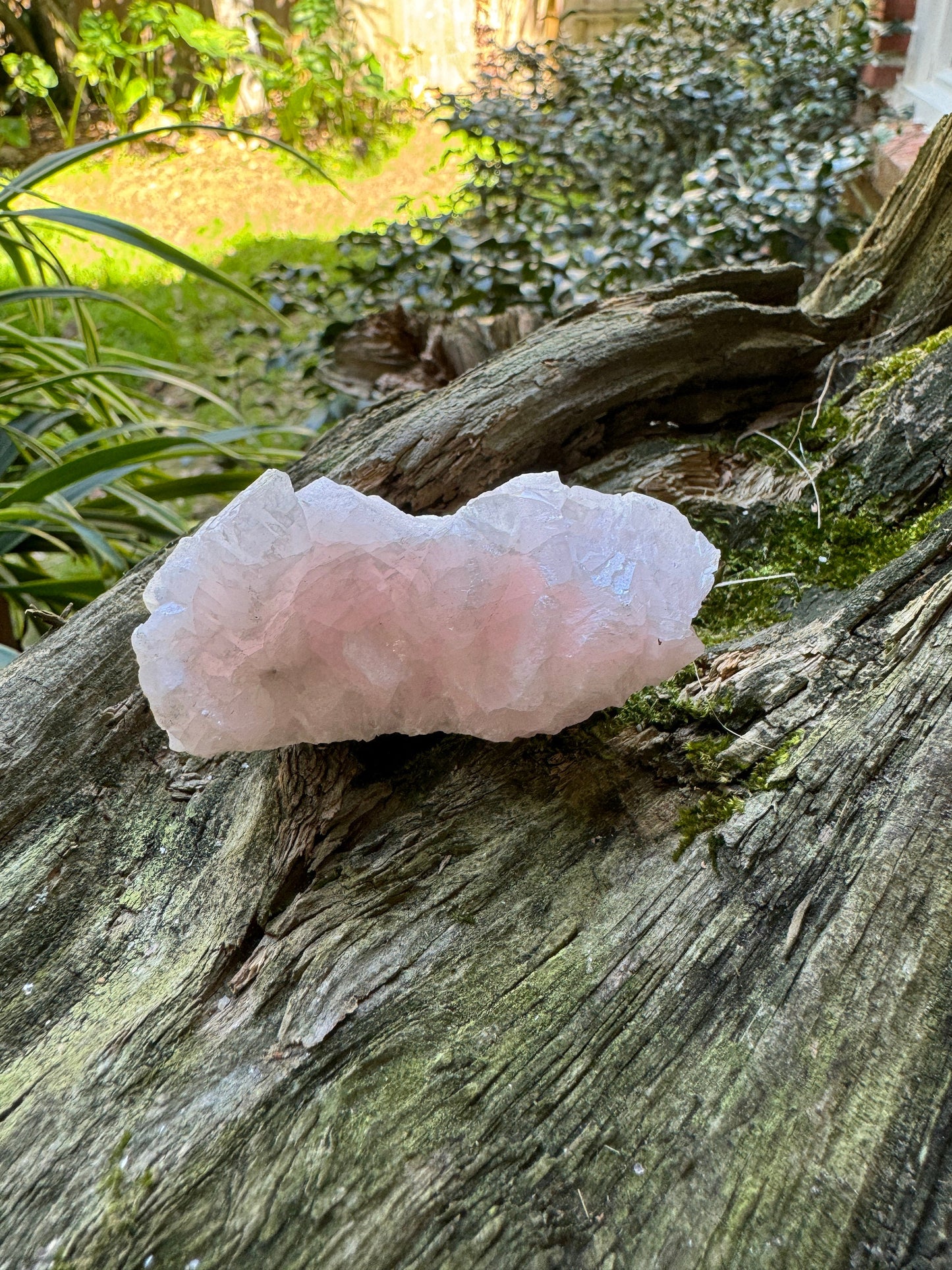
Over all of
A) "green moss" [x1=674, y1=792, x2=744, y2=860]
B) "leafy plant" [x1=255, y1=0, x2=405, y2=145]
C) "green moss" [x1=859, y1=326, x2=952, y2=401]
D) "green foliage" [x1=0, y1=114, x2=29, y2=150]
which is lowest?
"green moss" [x1=674, y1=792, x2=744, y2=860]

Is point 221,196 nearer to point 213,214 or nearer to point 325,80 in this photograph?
point 213,214

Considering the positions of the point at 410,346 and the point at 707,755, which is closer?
the point at 707,755

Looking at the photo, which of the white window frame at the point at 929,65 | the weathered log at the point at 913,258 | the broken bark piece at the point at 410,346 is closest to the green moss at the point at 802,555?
the weathered log at the point at 913,258

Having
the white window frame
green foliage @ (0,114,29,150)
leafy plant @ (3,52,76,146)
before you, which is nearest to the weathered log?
the white window frame

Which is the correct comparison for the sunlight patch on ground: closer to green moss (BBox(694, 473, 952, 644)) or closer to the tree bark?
green moss (BBox(694, 473, 952, 644))

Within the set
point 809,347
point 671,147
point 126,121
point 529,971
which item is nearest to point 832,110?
point 671,147

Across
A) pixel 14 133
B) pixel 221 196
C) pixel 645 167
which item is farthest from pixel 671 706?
pixel 14 133
